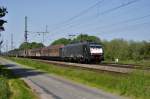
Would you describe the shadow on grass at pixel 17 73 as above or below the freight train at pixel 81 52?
below

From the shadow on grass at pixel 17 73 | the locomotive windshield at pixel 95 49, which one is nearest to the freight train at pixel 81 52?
the locomotive windshield at pixel 95 49

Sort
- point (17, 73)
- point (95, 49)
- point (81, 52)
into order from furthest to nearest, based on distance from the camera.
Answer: point (81, 52)
point (95, 49)
point (17, 73)

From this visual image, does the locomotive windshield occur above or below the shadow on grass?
above

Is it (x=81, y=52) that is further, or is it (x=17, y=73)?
(x=81, y=52)

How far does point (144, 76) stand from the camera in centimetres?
2166

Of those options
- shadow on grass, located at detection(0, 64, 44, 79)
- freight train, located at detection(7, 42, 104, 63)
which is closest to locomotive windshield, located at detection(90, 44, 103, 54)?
freight train, located at detection(7, 42, 104, 63)

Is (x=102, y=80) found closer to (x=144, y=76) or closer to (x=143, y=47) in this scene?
(x=144, y=76)

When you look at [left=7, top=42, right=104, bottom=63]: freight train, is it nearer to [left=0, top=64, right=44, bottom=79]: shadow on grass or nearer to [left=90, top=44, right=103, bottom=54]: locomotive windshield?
[left=90, top=44, right=103, bottom=54]: locomotive windshield

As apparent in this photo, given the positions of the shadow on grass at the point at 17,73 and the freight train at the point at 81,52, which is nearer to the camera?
the shadow on grass at the point at 17,73

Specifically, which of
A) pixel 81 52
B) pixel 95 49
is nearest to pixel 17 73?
pixel 95 49

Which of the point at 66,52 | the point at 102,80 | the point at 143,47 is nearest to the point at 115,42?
the point at 143,47

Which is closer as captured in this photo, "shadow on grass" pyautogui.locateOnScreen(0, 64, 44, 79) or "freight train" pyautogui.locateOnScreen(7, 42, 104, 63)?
"shadow on grass" pyautogui.locateOnScreen(0, 64, 44, 79)

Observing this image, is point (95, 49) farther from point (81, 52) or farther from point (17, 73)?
point (17, 73)

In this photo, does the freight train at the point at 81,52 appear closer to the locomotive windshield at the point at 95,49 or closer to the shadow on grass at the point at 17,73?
the locomotive windshield at the point at 95,49
